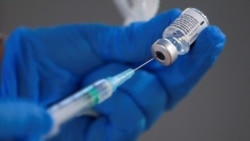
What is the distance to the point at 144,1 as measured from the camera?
62 centimetres

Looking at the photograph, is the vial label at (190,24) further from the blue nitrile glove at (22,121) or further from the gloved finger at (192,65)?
the blue nitrile glove at (22,121)

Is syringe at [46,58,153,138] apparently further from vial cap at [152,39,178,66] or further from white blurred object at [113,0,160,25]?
white blurred object at [113,0,160,25]

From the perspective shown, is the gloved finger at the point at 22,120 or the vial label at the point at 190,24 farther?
the vial label at the point at 190,24

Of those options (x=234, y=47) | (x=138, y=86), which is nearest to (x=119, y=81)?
(x=138, y=86)

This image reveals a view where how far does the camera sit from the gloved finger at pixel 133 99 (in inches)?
20.8

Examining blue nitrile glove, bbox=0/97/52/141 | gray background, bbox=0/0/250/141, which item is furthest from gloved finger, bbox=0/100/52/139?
gray background, bbox=0/0/250/141

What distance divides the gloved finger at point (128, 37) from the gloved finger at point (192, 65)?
45 mm

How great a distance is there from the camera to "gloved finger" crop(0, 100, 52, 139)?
13.7 inches

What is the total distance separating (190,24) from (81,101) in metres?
0.20

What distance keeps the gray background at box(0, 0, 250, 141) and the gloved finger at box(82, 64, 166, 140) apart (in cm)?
62

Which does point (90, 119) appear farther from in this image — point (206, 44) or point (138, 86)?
point (206, 44)

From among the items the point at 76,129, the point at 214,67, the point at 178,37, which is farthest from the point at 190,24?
the point at 214,67

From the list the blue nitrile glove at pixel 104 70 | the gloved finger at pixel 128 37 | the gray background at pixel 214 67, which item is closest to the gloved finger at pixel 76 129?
the blue nitrile glove at pixel 104 70

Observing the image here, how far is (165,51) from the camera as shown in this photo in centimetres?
49
